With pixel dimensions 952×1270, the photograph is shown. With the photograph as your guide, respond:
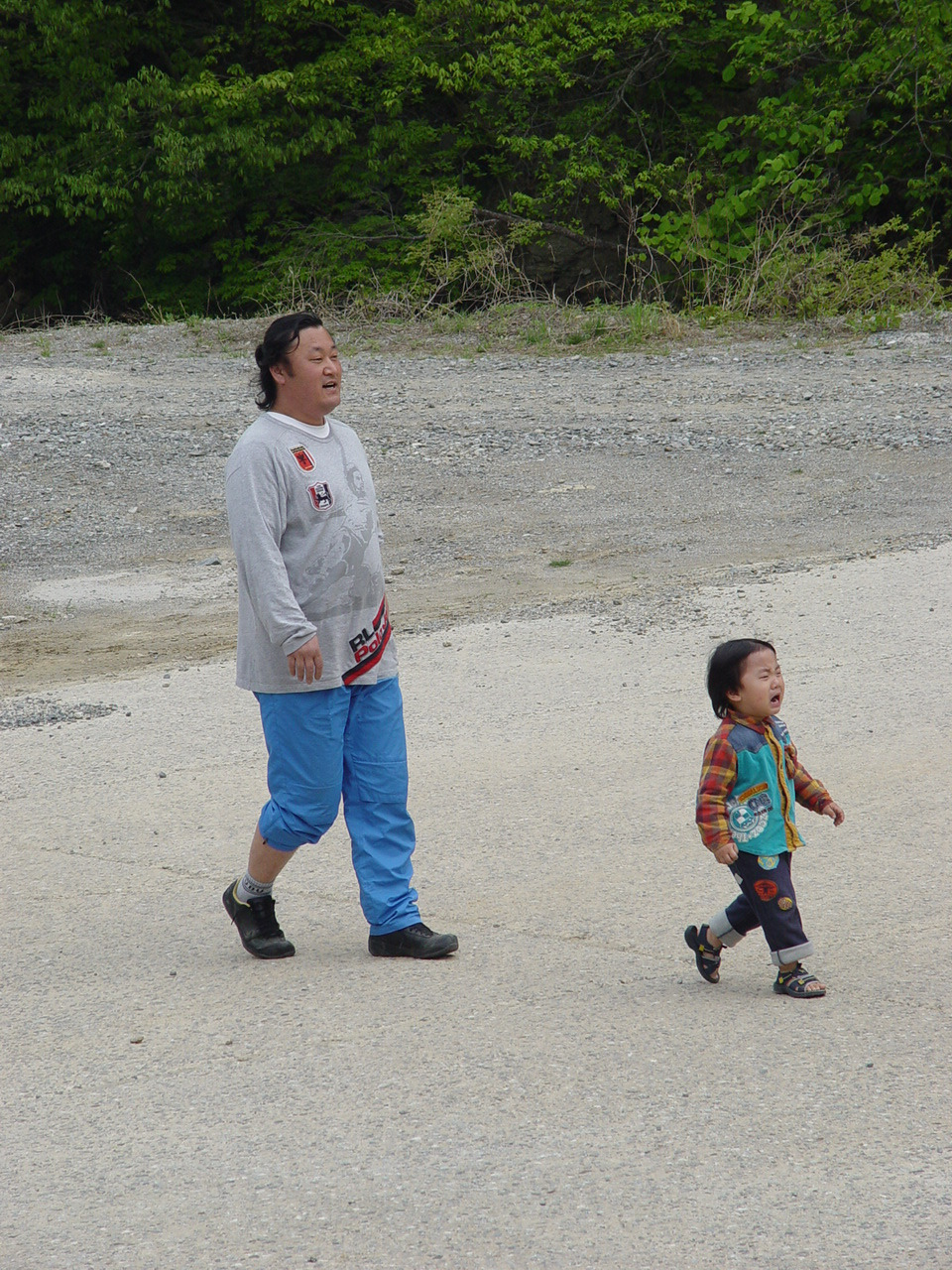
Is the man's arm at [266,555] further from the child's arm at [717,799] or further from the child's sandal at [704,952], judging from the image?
the child's sandal at [704,952]

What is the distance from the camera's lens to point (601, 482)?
1070 cm

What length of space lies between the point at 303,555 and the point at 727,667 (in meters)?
1.14

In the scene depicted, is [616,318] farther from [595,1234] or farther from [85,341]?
[595,1234]

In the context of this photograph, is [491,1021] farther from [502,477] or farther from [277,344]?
[502,477]

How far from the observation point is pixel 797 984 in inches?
135

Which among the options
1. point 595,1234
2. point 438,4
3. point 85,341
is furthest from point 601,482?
point 438,4

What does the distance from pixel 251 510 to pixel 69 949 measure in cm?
138

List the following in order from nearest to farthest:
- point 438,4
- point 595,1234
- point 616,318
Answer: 1. point 595,1234
2. point 616,318
3. point 438,4

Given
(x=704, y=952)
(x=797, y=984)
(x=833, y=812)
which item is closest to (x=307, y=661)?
(x=704, y=952)

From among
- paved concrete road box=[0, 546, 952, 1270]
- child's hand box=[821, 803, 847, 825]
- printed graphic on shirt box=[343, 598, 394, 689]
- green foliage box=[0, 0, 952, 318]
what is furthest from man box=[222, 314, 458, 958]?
green foliage box=[0, 0, 952, 318]

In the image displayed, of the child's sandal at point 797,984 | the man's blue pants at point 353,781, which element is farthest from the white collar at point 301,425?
the child's sandal at point 797,984

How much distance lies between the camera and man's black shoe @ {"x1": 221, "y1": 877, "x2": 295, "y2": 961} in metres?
3.79

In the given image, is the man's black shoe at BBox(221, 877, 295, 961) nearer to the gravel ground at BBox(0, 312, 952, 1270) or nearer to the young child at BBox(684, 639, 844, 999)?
the gravel ground at BBox(0, 312, 952, 1270)

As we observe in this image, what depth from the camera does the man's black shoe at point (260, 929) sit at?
12.4 feet
